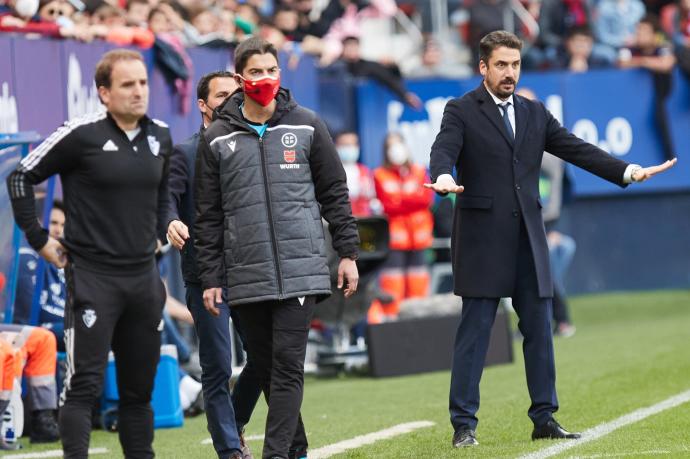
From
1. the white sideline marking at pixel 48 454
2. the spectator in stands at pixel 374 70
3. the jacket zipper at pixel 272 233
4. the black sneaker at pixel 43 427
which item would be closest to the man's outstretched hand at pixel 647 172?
the jacket zipper at pixel 272 233

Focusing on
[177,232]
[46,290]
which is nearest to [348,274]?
[177,232]

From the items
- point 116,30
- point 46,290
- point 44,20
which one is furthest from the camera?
point 116,30

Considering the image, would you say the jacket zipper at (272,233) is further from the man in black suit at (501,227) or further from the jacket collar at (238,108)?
the man in black suit at (501,227)

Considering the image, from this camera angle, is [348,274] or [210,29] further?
[210,29]

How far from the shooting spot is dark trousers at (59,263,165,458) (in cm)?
675

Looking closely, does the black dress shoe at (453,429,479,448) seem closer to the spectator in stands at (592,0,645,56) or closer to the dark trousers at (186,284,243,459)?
the dark trousers at (186,284,243,459)

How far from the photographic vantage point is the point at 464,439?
848 cm

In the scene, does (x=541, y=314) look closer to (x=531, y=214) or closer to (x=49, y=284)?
(x=531, y=214)

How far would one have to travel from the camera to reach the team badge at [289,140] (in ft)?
24.3

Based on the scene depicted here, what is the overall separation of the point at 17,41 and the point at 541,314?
16.5 feet

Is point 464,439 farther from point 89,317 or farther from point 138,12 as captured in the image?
point 138,12

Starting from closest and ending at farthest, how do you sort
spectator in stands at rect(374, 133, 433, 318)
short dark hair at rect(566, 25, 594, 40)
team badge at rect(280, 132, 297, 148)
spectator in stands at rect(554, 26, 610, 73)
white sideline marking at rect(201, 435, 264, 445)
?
1. team badge at rect(280, 132, 297, 148)
2. white sideline marking at rect(201, 435, 264, 445)
3. spectator in stands at rect(374, 133, 433, 318)
4. spectator in stands at rect(554, 26, 610, 73)
5. short dark hair at rect(566, 25, 594, 40)

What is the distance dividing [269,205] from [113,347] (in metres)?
0.98

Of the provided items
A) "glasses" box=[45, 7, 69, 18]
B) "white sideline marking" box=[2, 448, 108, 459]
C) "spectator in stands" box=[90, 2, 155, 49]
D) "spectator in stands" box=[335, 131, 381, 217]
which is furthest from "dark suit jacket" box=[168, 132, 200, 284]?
"spectator in stands" box=[335, 131, 381, 217]
